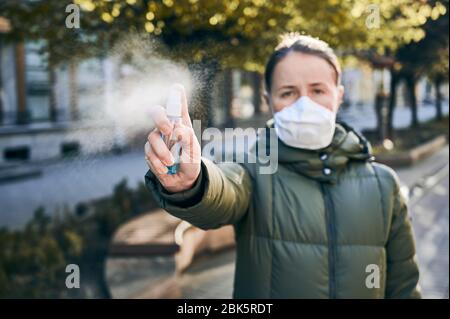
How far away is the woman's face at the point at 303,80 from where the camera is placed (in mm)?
1906

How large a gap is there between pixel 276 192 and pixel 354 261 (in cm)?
37

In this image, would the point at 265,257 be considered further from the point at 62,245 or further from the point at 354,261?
the point at 62,245

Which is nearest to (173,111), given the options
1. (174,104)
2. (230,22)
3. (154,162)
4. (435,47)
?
(174,104)

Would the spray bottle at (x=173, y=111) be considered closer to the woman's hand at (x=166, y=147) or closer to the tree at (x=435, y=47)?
the woman's hand at (x=166, y=147)

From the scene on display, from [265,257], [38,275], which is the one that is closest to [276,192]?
[265,257]

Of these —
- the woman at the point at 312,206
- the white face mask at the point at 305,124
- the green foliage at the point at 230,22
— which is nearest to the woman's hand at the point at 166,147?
the woman at the point at 312,206

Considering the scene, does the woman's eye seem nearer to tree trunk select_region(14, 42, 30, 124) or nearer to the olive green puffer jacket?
the olive green puffer jacket

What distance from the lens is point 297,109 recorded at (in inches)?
74.1

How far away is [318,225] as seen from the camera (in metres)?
1.89

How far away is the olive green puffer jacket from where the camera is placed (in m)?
1.88

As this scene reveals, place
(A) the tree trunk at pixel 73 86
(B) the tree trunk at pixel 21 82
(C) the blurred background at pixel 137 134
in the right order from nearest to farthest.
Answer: (C) the blurred background at pixel 137 134 < (A) the tree trunk at pixel 73 86 < (B) the tree trunk at pixel 21 82

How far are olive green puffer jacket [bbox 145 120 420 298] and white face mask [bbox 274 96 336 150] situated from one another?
0.12 ft

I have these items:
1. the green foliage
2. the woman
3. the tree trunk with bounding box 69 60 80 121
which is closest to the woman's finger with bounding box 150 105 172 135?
the woman

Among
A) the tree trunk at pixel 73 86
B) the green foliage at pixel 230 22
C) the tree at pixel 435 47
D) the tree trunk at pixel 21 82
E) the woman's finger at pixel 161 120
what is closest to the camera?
the woman's finger at pixel 161 120
